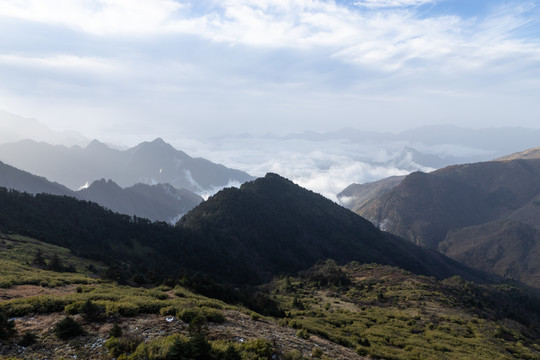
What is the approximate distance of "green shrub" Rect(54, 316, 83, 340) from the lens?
18.1m

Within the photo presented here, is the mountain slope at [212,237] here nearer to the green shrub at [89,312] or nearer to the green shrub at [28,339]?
the green shrub at [89,312]

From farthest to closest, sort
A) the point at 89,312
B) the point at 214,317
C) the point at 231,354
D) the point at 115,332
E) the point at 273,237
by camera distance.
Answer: the point at 273,237
the point at 214,317
the point at 89,312
the point at 115,332
the point at 231,354

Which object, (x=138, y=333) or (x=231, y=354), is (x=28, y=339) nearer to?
(x=138, y=333)

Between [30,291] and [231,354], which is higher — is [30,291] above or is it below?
below

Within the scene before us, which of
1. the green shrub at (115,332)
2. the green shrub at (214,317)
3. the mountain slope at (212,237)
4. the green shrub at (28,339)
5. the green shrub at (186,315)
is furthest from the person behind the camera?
the mountain slope at (212,237)

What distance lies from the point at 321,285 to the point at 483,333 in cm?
4362

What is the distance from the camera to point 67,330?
18094 mm

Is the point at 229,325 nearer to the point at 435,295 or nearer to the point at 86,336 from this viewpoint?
the point at 86,336

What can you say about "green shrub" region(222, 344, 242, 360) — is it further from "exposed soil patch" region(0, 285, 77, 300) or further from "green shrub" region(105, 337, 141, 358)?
"exposed soil patch" region(0, 285, 77, 300)

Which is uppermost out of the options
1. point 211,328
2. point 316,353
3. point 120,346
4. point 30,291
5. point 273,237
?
point 120,346

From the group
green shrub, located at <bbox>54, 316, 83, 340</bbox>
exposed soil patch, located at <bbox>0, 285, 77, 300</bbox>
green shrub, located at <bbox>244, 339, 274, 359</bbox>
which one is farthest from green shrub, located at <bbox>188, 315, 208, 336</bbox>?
exposed soil patch, located at <bbox>0, 285, 77, 300</bbox>

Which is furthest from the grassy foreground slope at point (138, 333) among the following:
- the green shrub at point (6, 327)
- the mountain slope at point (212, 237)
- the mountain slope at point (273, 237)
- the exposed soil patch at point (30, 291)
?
the mountain slope at point (273, 237)

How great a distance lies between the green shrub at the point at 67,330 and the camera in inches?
712

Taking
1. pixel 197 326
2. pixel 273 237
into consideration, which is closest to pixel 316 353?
pixel 197 326
